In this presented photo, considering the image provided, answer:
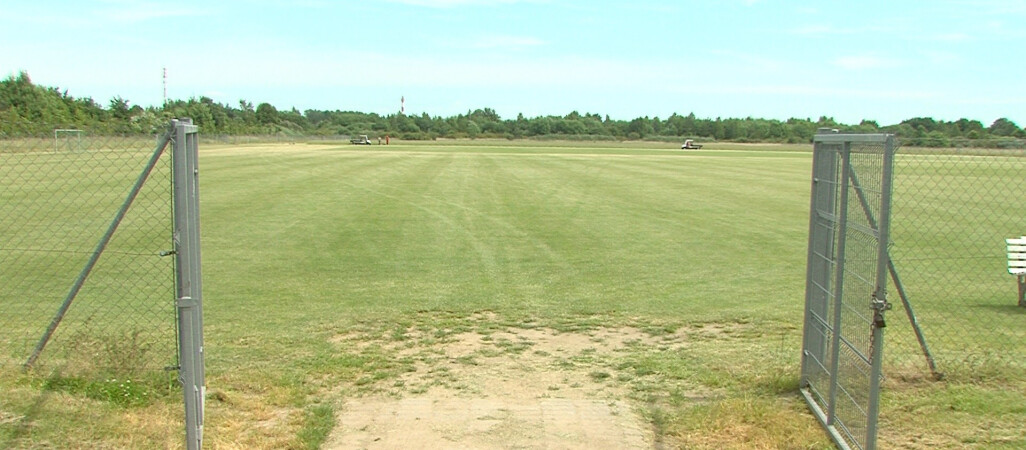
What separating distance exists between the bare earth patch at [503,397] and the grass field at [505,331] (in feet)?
0.13

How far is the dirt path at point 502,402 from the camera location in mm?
5777

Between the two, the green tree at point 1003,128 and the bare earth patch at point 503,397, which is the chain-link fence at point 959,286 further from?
the bare earth patch at point 503,397

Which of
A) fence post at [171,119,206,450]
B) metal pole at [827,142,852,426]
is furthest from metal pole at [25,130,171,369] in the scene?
metal pole at [827,142,852,426]

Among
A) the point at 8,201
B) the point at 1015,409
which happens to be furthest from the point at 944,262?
the point at 8,201

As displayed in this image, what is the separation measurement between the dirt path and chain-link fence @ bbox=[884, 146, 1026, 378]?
7.86ft

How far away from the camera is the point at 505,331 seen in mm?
8969

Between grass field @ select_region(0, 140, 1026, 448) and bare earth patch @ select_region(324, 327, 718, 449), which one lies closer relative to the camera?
bare earth patch @ select_region(324, 327, 718, 449)

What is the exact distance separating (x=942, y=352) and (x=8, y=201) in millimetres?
21476

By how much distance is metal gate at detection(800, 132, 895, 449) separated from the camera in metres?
4.95

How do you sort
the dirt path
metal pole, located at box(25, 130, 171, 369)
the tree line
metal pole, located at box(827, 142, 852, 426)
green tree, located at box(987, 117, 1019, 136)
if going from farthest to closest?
1. the tree line
2. green tree, located at box(987, 117, 1019, 136)
3. metal pole, located at box(25, 130, 171, 369)
4. the dirt path
5. metal pole, located at box(827, 142, 852, 426)

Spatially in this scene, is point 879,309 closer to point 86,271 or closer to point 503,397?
point 503,397

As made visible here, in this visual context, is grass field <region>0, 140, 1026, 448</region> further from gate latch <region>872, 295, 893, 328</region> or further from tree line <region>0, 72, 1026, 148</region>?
tree line <region>0, 72, 1026, 148</region>

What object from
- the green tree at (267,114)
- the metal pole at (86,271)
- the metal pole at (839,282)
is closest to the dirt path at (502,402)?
the metal pole at (839,282)

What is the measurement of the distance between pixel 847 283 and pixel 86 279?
8.76 meters
